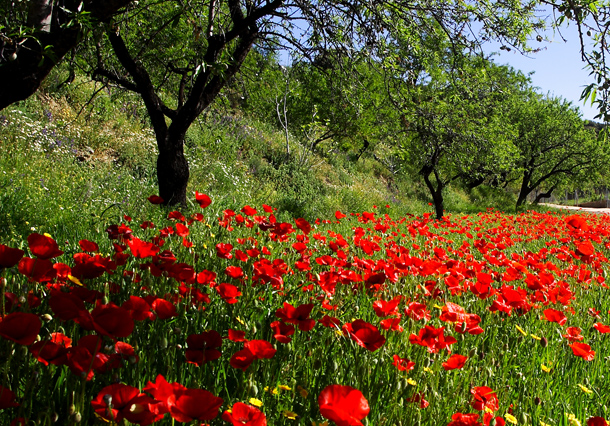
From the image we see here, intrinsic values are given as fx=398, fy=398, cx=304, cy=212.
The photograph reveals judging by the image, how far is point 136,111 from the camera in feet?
34.8

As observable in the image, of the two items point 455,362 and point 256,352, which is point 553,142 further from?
point 256,352

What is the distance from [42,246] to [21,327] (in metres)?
0.61

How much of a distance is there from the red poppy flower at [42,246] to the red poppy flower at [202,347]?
658 millimetres

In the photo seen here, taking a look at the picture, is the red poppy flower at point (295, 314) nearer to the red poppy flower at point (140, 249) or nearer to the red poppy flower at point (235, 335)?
the red poppy flower at point (235, 335)

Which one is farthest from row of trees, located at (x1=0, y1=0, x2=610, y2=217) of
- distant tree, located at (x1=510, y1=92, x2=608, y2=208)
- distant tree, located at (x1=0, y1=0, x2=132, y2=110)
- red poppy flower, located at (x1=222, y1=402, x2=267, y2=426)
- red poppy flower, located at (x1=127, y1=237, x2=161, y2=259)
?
distant tree, located at (x1=510, y1=92, x2=608, y2=208)

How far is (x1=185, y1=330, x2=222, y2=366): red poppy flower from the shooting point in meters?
1.10

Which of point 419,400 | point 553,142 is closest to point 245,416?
point 419,400

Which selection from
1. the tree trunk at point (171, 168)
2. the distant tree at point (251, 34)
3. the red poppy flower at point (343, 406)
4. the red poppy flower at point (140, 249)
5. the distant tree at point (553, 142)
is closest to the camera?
the red poppy flower at point (343, 406)

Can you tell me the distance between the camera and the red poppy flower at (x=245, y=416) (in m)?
0.81

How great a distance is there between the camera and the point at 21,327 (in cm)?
87

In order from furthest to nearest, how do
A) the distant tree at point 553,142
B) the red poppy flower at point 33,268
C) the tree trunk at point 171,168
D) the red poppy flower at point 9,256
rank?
the distant tree at point 553,142, the tree trunk at point 171,168, the red poppy flower at point 33,268, the red poppy flower at point 9,256

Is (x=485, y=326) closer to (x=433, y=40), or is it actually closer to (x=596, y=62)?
(x=596, y=62)

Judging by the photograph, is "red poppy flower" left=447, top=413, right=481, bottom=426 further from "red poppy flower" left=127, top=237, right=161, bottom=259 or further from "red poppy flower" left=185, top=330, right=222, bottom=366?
"red poppy flower" left=127, top=237, right=161, bottom=259

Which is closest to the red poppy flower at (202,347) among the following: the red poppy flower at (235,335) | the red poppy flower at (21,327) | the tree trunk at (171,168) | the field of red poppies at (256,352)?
Result: the field of red poppies at (256,352)
